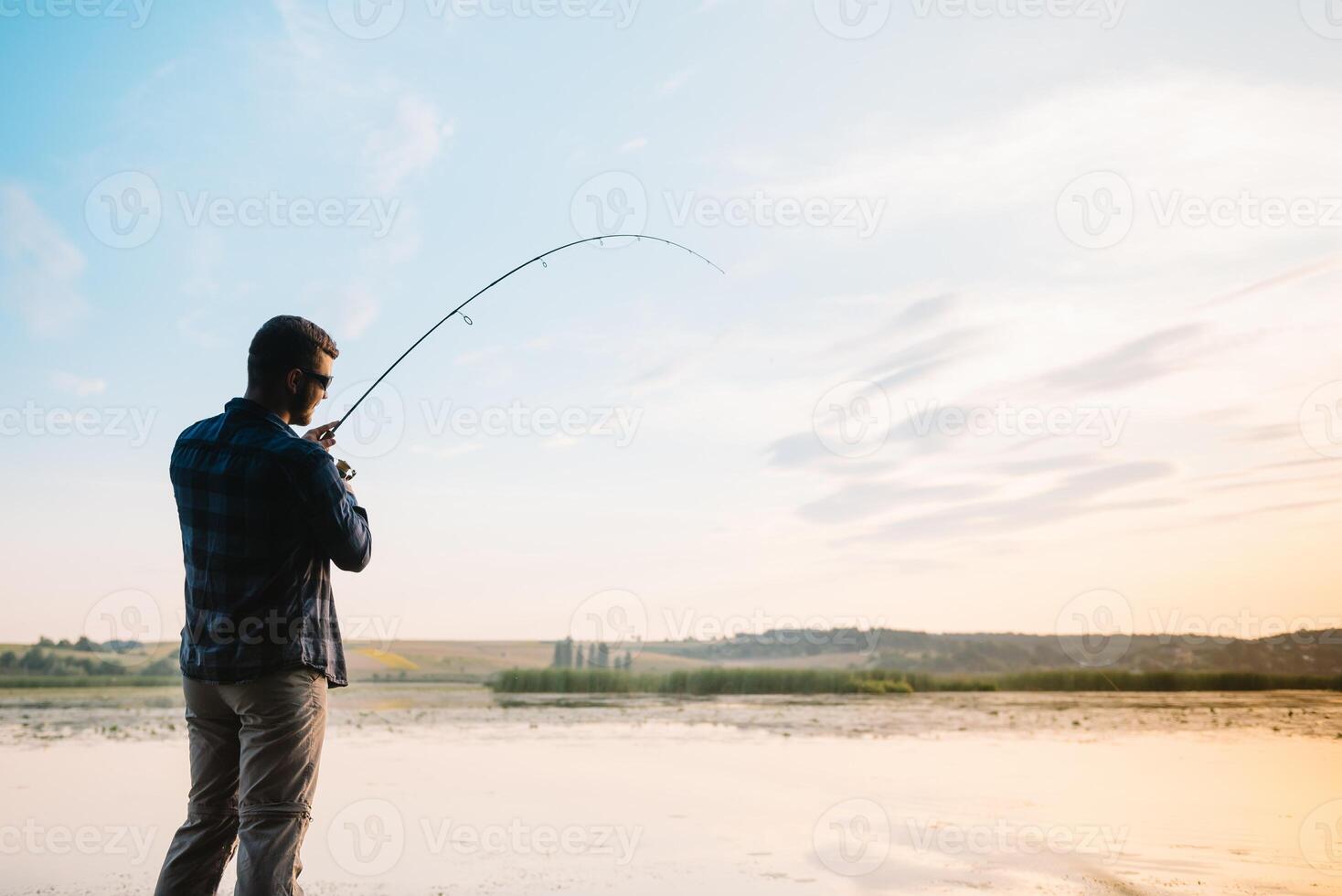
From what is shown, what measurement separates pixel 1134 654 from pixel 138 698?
15.0 m

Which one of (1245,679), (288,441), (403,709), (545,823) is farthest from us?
(1245,679)

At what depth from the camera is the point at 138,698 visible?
13.2 m

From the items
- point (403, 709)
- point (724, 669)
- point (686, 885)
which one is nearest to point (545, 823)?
point (686, 885)

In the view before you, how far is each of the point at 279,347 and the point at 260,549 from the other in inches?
20.0

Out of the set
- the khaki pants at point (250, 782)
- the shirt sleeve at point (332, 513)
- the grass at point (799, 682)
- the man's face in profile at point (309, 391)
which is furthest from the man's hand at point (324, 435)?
the grass at point (799, 682)

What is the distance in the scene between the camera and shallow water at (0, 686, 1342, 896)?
4.46 metres

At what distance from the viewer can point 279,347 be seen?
2.47 m

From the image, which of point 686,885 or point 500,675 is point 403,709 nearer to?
point 500,675

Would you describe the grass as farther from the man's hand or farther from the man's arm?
the man's arm

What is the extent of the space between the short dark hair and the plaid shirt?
17cm

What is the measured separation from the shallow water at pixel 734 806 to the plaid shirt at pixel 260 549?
2.35 meters

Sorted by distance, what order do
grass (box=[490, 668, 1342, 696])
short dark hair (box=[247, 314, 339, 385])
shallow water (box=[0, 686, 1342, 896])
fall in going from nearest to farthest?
short dark hair (box=[247, 314, 339, 385]), shallow water (box=[0, 686, 1342, 896]), grass (box=[490, 668, 1342, 696])

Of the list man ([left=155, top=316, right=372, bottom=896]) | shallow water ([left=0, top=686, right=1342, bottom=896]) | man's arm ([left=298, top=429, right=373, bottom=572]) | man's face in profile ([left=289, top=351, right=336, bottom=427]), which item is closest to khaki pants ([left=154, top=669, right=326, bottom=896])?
man ([left=155, top=316, right=372, bottom=896])

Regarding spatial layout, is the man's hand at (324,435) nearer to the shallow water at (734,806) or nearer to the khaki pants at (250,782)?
the khaki pants at (250,782)
